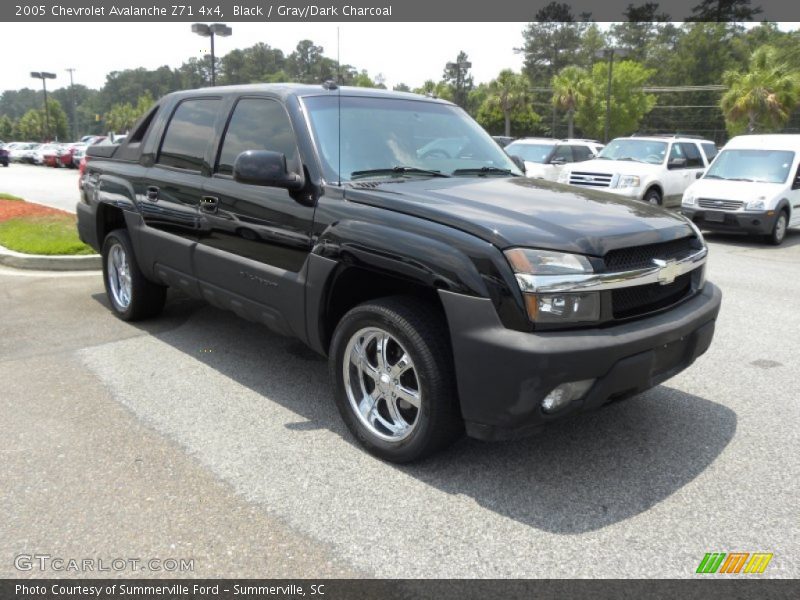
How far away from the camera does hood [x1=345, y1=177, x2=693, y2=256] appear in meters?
3.13

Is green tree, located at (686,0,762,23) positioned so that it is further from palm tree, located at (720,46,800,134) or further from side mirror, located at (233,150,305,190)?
side mirror, located at (233,150,305,190)

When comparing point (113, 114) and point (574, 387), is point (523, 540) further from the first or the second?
point (113, 114)

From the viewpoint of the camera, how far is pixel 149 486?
330 centimetres

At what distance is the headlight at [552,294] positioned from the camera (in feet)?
9.80

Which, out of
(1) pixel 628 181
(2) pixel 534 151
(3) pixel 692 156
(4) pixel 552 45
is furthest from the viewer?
(4) pixel 552 45

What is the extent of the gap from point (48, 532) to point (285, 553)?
1.03 meters

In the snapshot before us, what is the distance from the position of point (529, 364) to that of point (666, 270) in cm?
101

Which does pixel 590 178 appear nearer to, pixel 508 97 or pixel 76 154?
pixel 76 154

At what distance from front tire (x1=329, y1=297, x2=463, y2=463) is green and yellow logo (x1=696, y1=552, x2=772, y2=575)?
119cm

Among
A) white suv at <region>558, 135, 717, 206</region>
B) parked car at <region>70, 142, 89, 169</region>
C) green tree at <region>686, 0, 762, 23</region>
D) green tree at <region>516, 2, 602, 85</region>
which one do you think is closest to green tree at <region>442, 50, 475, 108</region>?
green tree at <region>516, 2, 602, 85</region>

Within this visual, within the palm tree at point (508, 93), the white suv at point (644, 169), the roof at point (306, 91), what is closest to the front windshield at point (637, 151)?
the white suv at point (644, 169)

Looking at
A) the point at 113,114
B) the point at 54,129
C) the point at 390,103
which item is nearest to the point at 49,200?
the point at 390,103

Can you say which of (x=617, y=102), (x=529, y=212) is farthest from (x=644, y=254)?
(x=617, y=102)

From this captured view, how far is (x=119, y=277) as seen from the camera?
241 inches
